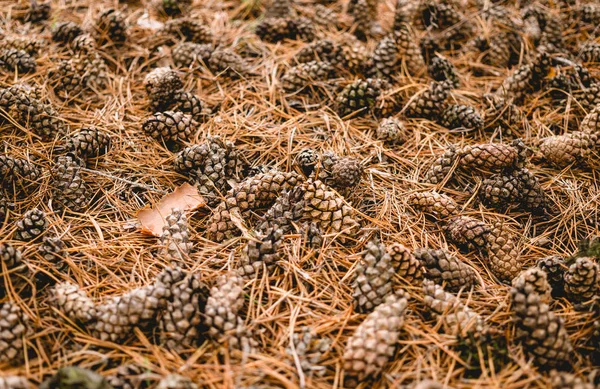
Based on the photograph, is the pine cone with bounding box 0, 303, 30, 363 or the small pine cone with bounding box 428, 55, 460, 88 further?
the small pine cone with bounding box 428, 55, 460, 88

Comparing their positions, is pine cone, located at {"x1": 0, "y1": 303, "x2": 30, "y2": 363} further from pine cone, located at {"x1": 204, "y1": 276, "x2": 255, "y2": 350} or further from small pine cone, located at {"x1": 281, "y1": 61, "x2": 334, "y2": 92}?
small pine cone, located at {"x1": 281, "y1": 61, "x2": 334, "y2": 92}

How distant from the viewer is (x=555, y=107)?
309 cm

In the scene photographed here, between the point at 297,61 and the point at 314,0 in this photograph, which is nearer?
the point at 297,61

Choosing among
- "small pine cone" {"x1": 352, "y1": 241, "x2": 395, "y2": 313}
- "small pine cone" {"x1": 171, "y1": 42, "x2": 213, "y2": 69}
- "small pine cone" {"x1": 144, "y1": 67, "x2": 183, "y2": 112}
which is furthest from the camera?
"small pine cone" {"x1": 171, "y1": 42, "x2": 213, "y2": 69}

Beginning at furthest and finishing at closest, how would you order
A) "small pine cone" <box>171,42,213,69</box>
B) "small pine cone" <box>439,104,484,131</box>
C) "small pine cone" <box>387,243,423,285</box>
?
"small pine cone" <box>171,42,213,69</box> → "small pine cone" <box>439,104,484,131</box> → "small pine cone" <box>387,243,423,285</box>

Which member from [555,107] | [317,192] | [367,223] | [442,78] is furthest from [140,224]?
[555,107]

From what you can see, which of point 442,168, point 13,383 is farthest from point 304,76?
point 13,383

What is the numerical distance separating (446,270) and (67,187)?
1.66m

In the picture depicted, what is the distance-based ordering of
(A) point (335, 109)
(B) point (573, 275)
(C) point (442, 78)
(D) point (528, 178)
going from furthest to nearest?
1. (C) point (442, 78)
2. (A) point (335, 109)
3. (D) point (528, 178)
4. (B) point (573, 275)

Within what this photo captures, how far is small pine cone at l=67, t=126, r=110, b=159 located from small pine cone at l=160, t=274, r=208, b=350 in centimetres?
101

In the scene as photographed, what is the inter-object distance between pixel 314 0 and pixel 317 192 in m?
2.22

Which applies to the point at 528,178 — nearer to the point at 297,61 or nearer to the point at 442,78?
the point at 442,78

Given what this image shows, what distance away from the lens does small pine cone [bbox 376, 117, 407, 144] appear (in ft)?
9.20

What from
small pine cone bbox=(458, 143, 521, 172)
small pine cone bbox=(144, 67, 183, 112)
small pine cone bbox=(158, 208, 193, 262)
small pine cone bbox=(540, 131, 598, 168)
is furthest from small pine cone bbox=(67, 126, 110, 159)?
small pine cone bbox=(540, 131, 598, 168)
